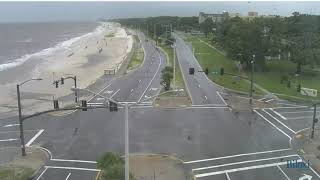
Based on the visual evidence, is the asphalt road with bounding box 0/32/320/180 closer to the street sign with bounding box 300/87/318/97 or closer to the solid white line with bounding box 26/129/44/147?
the solid white line with bounding box 26/129/44/147

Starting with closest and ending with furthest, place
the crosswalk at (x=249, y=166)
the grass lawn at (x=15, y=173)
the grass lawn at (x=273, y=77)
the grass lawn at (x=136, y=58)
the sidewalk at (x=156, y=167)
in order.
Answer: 1. the sidewalk at (x=156, y=167)
2. the grass lawn at (x=15, y=173)
3. the crosswalk at (x=249, y=166)
4. the grass lawn at (x=273, y=77)
5. the grass lawn at (x=136, y=58)

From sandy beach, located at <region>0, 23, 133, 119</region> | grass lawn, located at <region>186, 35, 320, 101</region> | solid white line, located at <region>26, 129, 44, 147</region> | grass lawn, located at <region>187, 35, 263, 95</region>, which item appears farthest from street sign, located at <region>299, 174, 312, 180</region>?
sandy beach, located at <region>0, 23, 133, 119</region>

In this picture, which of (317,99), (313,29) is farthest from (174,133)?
(313,29)

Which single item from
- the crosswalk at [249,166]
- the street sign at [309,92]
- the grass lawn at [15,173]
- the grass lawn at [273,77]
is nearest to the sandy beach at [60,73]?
the grass lawn at [15,173]

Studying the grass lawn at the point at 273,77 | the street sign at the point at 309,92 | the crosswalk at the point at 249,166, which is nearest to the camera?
the crosswalk at the point at 249,166

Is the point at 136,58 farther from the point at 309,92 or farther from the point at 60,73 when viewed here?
the point at 309,92

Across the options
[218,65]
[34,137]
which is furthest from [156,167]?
[218,65]

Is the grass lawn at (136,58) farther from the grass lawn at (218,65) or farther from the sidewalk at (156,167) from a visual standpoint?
the sidewalk at (156,167)
